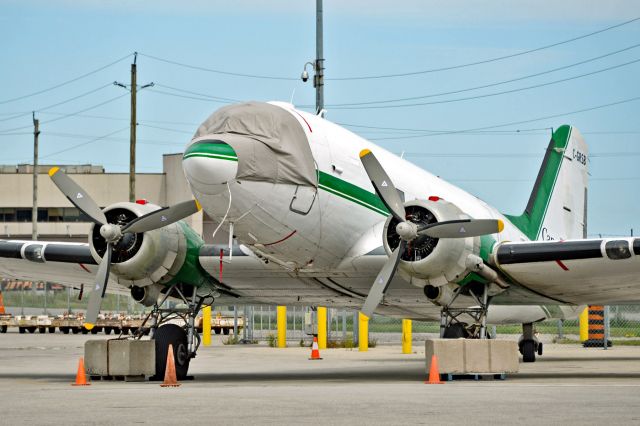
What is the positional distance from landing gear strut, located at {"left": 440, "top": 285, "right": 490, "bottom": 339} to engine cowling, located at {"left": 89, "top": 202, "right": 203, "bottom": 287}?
542 centimetres

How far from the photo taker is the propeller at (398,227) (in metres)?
19.0

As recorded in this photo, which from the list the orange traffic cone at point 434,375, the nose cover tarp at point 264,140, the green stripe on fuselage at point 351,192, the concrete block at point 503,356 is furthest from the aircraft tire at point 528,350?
the nose cover tarp at point 264,140

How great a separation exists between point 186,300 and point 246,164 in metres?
4.70

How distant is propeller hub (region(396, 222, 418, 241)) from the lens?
18875 millimetres

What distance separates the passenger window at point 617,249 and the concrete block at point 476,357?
2.84 meters

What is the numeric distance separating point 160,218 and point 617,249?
8492 millimetres

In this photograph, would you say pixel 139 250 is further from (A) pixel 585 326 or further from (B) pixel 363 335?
(A) pixel 585 326

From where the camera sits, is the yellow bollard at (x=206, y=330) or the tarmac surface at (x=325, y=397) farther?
the yellow bollard at (x=206, y=330)

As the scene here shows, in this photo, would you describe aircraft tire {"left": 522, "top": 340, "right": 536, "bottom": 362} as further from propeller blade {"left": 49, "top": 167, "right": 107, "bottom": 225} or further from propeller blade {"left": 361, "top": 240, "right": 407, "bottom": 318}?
propeller blade {"left": 49, "top": 167, "right": 107, "bottom": 225}

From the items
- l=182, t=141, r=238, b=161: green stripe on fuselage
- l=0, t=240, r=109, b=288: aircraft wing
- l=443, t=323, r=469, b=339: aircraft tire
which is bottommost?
l=443, t=323, r=469, b=339: aircraft tire

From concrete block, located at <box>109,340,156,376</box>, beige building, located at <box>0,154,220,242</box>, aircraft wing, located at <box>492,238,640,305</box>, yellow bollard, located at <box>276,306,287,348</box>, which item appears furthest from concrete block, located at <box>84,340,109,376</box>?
beige building, located at <box>0,154,220,242</box>

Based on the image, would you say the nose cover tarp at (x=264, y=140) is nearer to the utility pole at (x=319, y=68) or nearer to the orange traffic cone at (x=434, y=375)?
the orange traffic cone at (x=434, y=375)

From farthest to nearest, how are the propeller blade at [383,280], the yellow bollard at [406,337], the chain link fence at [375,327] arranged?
1. the chain link fence at [375,327]
2. the yellow bollard at [406,337]
3. the propeller blade at [383,280]

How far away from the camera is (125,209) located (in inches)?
810
